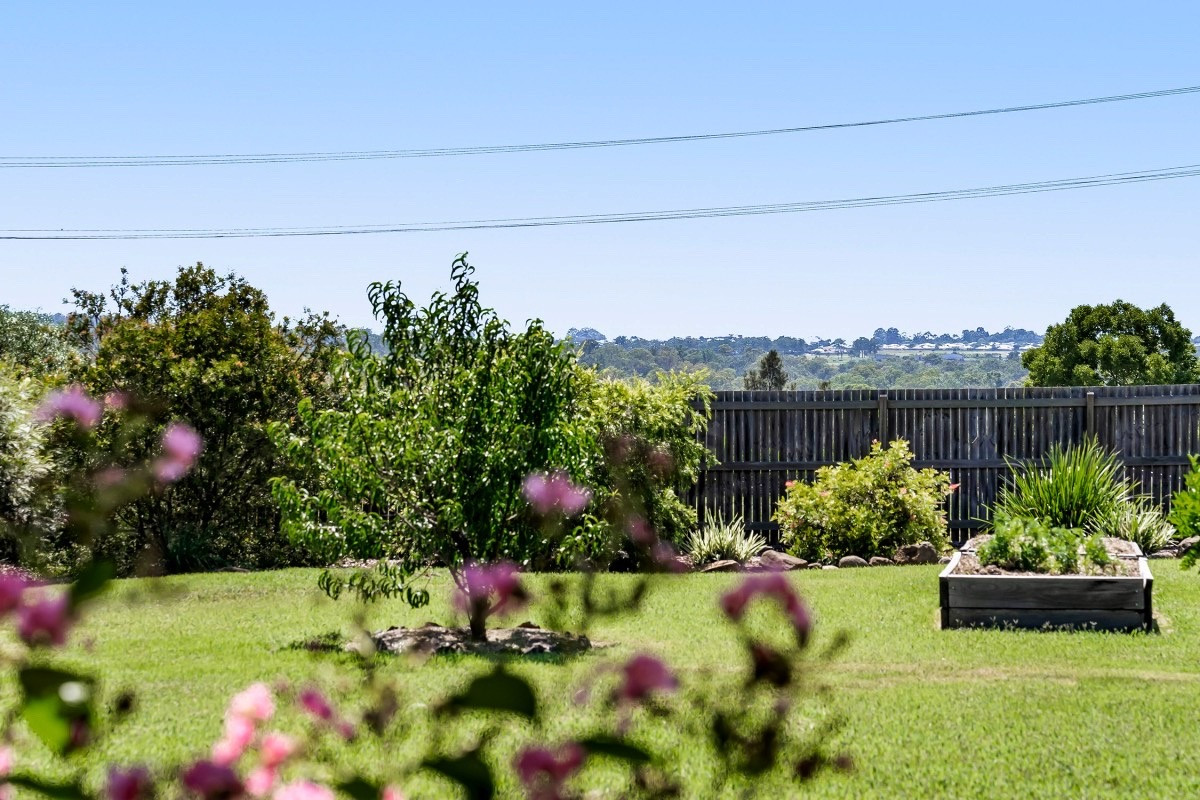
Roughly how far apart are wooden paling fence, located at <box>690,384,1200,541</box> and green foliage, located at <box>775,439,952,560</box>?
117 centimetres

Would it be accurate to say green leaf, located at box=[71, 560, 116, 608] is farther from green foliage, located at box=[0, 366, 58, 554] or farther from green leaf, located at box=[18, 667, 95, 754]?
green foliage, located at box=[0, 366, 58, 554]

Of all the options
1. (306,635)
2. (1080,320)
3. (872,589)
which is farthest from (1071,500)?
(1080,320)

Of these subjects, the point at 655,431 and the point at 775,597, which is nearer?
the point at 775,597

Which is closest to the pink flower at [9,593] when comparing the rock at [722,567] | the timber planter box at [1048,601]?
the timber planter box at [1048,601]

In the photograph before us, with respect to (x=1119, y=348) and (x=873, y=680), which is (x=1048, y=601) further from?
(x=1119, y=348)

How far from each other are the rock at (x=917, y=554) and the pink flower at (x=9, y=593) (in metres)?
12.7

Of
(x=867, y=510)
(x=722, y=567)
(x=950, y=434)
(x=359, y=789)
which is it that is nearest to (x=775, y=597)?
(x=359, y=789)

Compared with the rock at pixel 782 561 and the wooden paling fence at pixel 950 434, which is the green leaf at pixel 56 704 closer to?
the rock at pixel 782 561

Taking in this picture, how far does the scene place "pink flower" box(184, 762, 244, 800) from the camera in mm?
1248

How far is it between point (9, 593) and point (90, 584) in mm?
73

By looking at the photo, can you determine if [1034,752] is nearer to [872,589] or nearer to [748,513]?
[872,589]

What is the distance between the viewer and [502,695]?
4.10ft

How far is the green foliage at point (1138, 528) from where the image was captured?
13.4 m

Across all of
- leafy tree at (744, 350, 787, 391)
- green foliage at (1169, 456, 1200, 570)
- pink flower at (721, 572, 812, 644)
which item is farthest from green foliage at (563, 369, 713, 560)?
leafy tree at (744, 350, 787, 391)
